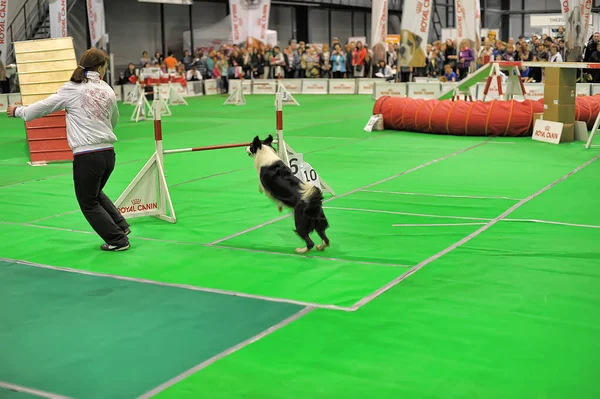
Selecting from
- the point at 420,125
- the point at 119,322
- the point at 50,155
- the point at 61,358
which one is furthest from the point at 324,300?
the point at 420,125

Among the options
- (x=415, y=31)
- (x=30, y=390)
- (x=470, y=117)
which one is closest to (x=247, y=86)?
(x=415, y=31)

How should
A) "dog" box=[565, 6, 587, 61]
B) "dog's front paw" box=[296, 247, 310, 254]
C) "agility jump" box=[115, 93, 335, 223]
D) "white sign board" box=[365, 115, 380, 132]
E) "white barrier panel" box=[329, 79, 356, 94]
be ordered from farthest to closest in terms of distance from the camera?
1. "white barrier panel" box=[329, 79, 356, 94]
2. "dog" box=[565, 6, 587, 61]
3. "white sign board" box=[365, 115, 380, 132]
4. "agility jump" box=[115, 93, 335, 223]
5. "dog's front paw" box=[296, 247, 310, 254]

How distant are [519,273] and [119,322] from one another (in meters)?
3.43

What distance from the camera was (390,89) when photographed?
27719mm

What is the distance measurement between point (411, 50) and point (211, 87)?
9293 millimetres

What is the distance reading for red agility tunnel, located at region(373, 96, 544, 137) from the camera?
56.4ft

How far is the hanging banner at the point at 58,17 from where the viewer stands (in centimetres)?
2673

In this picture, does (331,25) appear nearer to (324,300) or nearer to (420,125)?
(420,125)

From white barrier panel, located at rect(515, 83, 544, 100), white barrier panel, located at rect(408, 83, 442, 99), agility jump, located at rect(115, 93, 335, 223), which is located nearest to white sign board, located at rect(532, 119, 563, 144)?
agility jump, located at rect(115, 93, 335, 223)

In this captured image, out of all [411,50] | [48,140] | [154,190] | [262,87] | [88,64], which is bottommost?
[154,190]

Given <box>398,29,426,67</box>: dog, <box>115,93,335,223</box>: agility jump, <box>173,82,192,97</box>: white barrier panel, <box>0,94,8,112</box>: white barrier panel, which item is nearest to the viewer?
<box>115,93,335,223</box>: agility jump

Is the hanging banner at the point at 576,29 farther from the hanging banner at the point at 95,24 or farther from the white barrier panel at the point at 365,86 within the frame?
the hanging banner at the point at 95,24

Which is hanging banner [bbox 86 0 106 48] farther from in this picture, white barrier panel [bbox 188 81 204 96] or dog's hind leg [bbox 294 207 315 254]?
dog's hind leg [bbox 294 207 315 254]

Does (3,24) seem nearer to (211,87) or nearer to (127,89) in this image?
(127,89)
